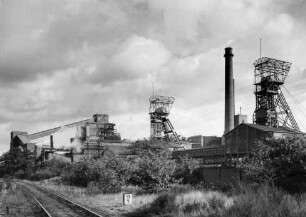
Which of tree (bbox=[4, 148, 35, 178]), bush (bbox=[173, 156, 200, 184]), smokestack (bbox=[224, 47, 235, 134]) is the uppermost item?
smokestack (bbox=[224, 47, 235, 134])

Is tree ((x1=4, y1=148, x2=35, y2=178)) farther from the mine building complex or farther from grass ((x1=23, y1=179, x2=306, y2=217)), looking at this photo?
grass ((x1=23, y1=179, x2=306, y2=217))

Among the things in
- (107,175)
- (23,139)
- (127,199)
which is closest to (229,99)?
(107,175)

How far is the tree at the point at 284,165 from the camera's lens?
1959cm

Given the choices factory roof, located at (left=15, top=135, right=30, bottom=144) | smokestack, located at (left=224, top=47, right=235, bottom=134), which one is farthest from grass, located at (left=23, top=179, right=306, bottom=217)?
factory roof, located at (left=15, top=135, right=30, bottom=144)

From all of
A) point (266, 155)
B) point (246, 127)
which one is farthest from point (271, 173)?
point (246, 127)

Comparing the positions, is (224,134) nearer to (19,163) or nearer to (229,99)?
(229,99)

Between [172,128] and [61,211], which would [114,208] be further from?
[172,128]

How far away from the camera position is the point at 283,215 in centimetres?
1094

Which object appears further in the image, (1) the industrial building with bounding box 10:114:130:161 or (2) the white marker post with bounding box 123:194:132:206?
(1) the industrial building with bounding box 10:114:130:161

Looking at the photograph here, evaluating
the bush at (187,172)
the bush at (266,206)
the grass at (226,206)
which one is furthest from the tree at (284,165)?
the bush at (187,172)

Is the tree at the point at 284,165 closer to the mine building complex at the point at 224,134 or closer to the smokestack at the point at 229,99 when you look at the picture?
the mine building complex at the point at 224,134

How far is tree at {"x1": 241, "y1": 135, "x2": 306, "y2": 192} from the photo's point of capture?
64.3 feet

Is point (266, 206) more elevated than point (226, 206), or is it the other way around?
point (266, 206)

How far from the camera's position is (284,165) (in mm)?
20422
